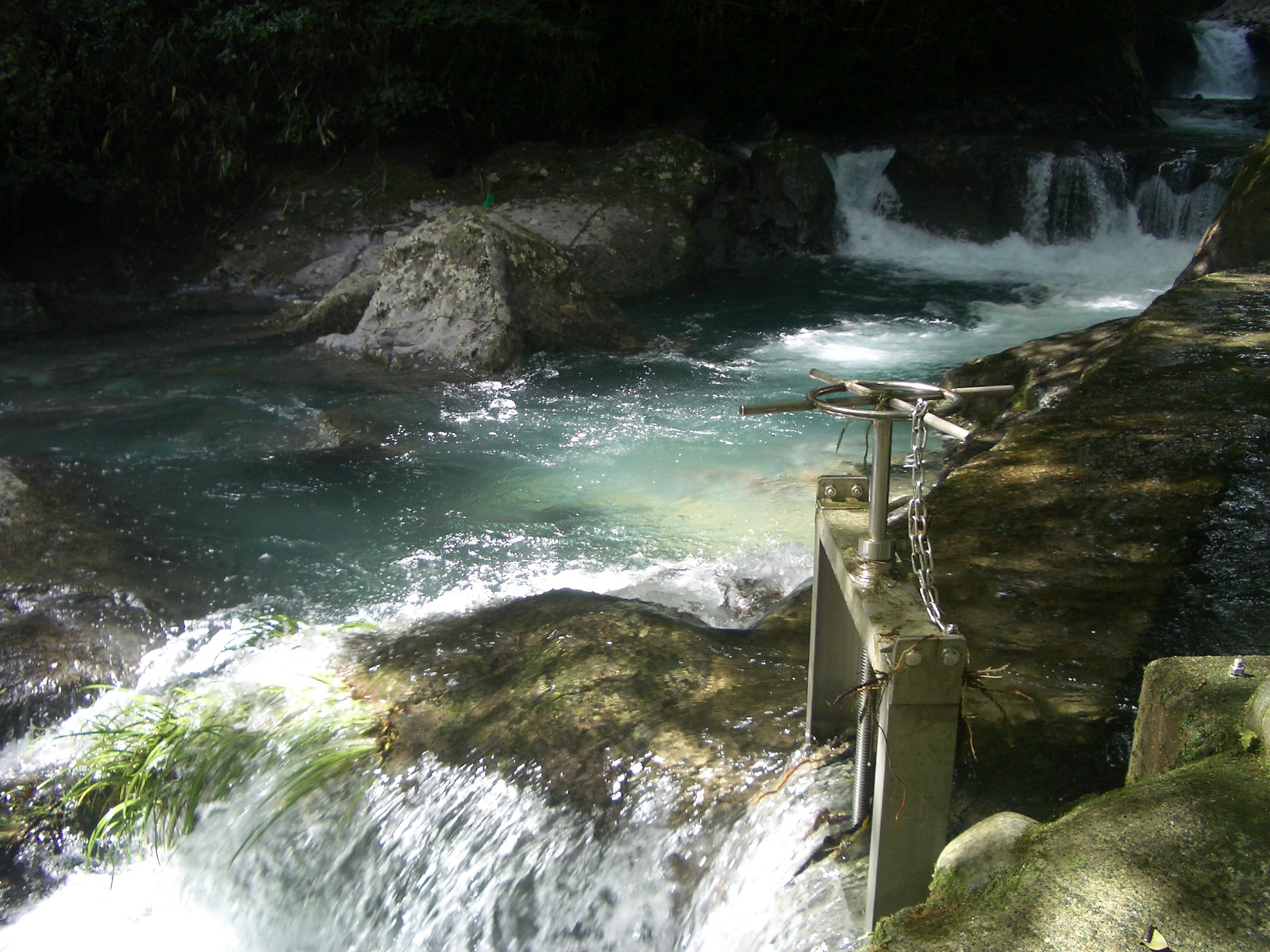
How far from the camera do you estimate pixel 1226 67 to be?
19.5 m

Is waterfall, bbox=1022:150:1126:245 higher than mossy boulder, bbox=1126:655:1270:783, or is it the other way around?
waterfall, bbox=1022:150:1126:245

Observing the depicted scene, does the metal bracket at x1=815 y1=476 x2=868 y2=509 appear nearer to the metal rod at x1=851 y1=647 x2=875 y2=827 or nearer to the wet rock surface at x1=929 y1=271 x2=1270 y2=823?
the metal rod at x1=851 y1=647 x2=875 y2=827

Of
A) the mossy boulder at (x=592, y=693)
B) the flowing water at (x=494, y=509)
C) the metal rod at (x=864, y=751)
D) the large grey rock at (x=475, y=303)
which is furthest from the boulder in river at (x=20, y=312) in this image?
the metal rod at (x=864, y=751)

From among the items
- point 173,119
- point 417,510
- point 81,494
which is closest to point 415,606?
point 417,510

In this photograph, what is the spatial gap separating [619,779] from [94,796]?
1916 millimetres

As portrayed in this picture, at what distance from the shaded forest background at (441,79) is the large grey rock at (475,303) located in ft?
14.2

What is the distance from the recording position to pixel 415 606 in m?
4.51

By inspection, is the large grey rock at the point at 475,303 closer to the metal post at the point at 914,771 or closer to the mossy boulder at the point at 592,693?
the mossy boulder at the point at 592,693

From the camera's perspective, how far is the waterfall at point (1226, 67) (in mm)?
19297

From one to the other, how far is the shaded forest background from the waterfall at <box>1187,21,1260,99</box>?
621 centimetres

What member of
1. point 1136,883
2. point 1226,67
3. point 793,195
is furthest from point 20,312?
point 1226,67

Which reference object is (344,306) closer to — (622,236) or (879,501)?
(622,236)

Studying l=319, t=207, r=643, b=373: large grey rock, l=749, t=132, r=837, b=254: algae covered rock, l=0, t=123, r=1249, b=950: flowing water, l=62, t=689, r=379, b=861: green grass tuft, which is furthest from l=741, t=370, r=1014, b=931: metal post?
l=749, t=132, r=837, b=254: algae covered rock

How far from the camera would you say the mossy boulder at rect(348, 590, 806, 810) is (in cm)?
267
